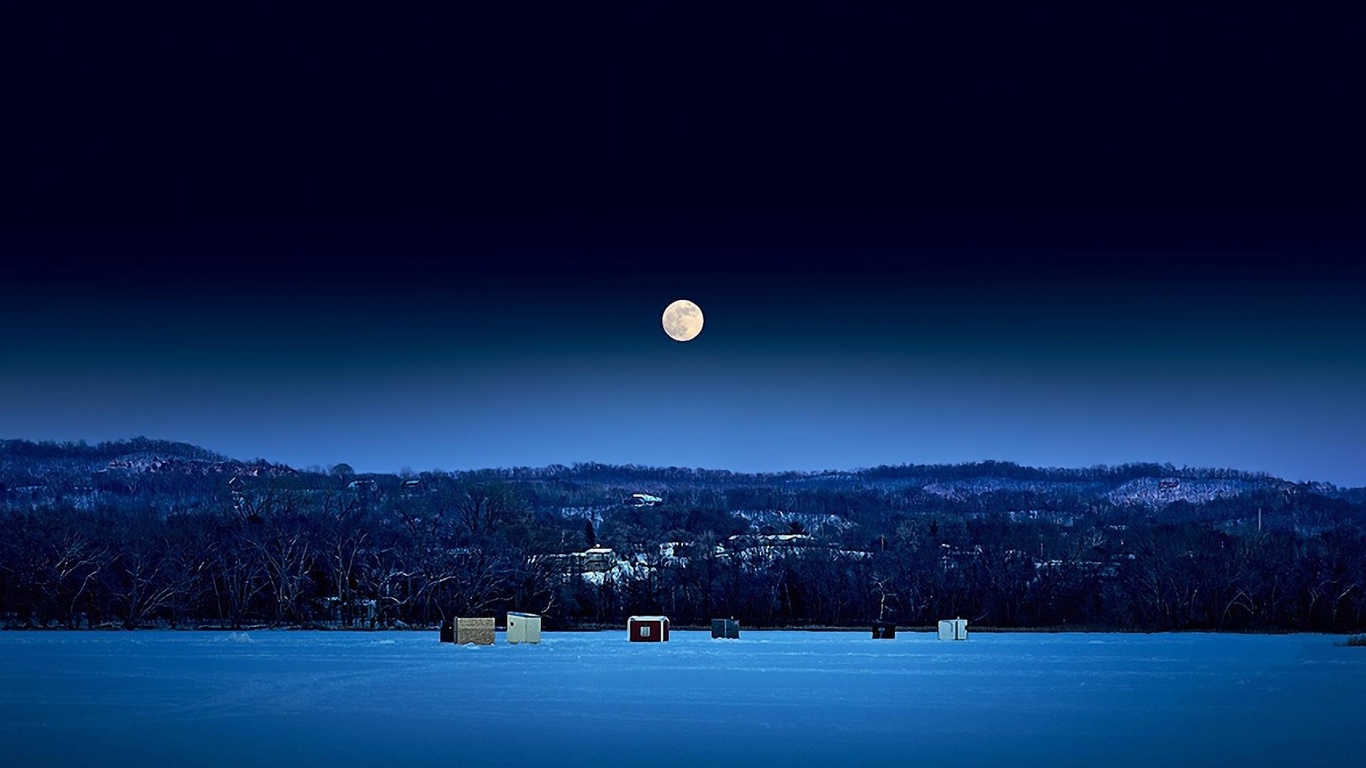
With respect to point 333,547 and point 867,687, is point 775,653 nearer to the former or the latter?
point 867,687

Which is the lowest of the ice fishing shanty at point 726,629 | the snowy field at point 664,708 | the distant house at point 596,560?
the ice fishing shanty at point 726,629

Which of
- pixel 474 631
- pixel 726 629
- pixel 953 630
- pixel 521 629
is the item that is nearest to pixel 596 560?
pixel 726 629

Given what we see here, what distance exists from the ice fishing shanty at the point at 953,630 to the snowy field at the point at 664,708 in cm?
1268

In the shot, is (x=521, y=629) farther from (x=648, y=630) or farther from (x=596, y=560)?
(x=596, y=560)

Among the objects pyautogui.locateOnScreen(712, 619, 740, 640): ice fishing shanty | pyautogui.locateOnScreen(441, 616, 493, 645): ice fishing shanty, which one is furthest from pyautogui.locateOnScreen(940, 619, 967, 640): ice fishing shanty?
pyautogui.locateOnScreen(441, 616, 493, 645): ice fishing shanty

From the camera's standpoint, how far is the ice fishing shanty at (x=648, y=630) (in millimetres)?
50594

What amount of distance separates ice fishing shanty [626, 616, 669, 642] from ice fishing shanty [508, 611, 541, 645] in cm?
361

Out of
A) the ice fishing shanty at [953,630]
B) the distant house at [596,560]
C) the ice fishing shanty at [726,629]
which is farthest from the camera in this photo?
the distant house at [596,560]

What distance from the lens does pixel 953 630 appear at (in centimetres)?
5491

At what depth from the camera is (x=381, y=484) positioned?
4050 inches

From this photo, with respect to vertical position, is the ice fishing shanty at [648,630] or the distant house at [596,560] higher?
the distant house at [596,560]

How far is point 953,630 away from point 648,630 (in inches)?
481

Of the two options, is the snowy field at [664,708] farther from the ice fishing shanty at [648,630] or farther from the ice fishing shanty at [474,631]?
the ice fishing shanty at [648,630]

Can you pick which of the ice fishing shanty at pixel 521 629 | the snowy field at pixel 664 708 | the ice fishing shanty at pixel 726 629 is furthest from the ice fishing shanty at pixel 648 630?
the snowy field at pixel 664 708
